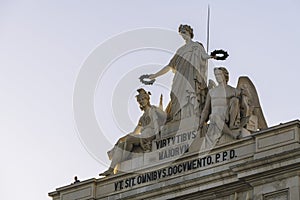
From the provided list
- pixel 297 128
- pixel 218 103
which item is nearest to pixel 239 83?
pixel 218 103

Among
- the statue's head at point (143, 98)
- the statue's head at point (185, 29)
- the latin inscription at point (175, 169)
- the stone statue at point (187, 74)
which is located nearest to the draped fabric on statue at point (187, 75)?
the stone statue at point (187, 74)

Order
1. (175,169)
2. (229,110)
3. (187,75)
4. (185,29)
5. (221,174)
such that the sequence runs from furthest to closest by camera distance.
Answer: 1. (185,29)
2. (187,75)
3. (175,169)
4. (229,110)
5. (221,174)

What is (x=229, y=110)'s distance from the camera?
51812mm

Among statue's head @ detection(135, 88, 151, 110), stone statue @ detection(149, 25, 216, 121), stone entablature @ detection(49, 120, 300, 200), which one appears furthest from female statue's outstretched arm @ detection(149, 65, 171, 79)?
stone entablature @ detection(49, 120, 300, 200)

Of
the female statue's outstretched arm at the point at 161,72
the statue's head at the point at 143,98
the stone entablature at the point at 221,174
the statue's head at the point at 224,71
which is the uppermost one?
the female statue's outstretched arm at the point at 161,72

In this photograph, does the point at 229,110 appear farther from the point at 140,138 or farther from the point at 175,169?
the point at 140,138

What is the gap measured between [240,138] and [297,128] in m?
2.46

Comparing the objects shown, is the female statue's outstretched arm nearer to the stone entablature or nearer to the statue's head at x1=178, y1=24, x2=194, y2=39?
the statue's head at x1=178, y1=24, x2=194, y2=39

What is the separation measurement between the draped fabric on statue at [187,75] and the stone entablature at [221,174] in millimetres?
1989

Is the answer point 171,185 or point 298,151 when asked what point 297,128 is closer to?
point 298,151

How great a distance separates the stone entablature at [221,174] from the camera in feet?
160

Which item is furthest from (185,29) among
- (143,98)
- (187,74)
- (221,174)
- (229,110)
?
(221,174)

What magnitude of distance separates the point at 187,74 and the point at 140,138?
9.07 ft

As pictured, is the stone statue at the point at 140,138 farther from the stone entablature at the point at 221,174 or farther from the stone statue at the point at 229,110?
the stone statue at the point at 229,110
